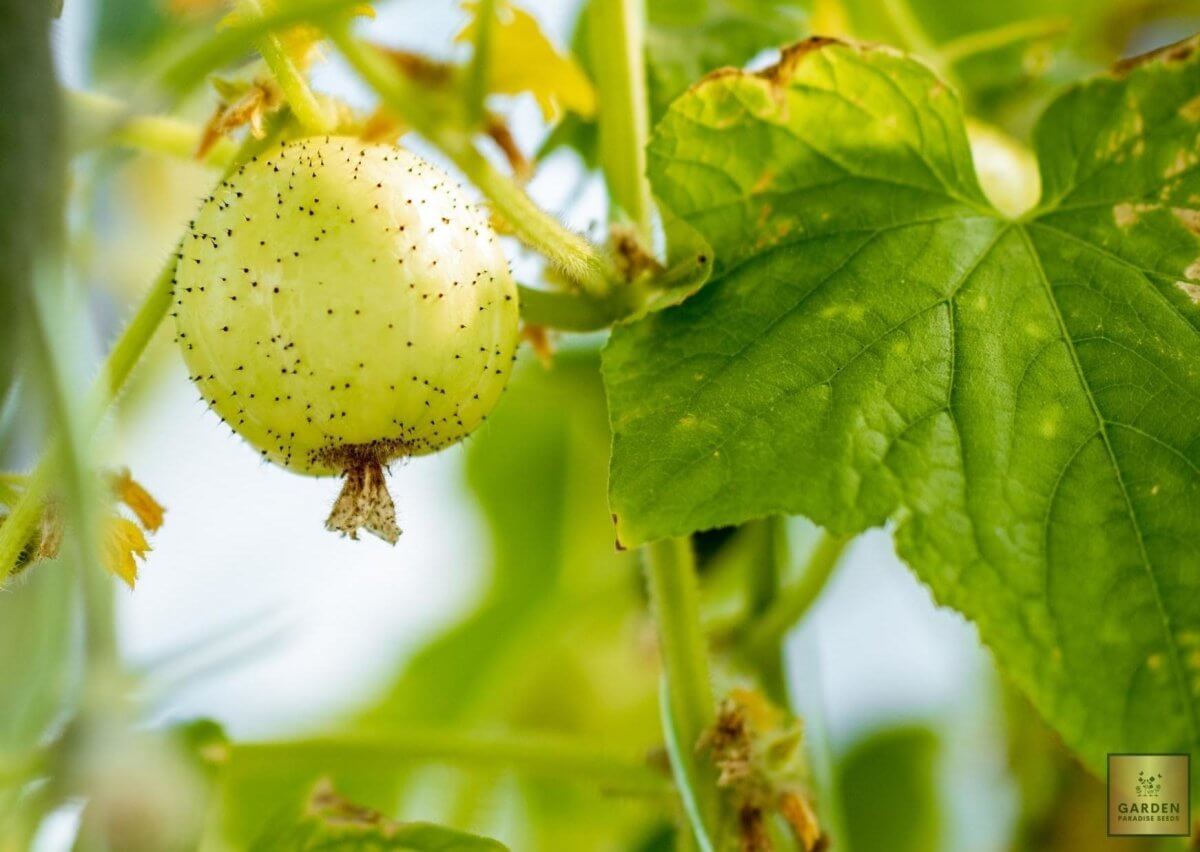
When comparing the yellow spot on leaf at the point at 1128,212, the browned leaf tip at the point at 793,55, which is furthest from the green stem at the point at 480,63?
the yellow spot on leaf at the point at 1128,212

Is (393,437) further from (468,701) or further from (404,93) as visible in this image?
(468,701)

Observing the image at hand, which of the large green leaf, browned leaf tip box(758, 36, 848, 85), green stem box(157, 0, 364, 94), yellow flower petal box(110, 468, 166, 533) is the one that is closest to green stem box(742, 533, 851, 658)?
the large green leaf

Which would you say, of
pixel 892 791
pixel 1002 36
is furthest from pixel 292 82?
pixel 892 791

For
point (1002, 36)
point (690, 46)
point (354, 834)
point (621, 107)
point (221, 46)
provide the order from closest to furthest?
point (221, 46) < point (354, 834) < point (621, 107) < point (690, 46) < point (1002, 36)

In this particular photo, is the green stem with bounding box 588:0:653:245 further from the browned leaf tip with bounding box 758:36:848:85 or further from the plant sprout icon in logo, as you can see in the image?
the plant sprout icon in logo

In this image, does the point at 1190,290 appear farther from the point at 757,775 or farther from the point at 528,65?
the point at 528,65
